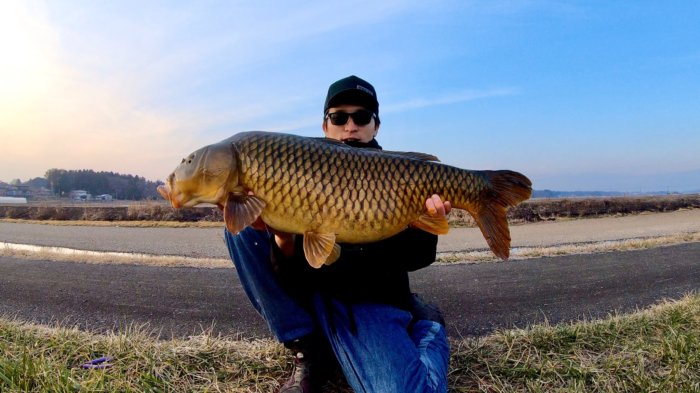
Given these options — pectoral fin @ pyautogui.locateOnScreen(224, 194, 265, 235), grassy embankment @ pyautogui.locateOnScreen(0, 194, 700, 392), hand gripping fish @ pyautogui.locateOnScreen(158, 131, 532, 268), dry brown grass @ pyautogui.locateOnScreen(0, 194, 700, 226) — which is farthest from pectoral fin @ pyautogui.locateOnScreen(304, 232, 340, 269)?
dry brown grass @ pyautogui.locateOnScreen(0, 194, 700, 226)

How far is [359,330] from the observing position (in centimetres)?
295

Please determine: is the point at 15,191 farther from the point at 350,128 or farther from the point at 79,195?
the point at 350,128

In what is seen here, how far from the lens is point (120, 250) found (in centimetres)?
1085

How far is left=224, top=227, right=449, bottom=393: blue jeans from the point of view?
2695 mm

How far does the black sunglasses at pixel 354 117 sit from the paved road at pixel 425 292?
2.21 meters

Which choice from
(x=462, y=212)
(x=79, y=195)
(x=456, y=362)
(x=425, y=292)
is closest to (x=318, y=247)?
(x=456, y=362)

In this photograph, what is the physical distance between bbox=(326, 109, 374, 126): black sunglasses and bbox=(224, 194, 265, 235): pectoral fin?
4.32 feet

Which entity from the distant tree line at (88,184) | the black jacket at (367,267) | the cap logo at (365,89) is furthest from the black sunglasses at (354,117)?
the distant tree line at (88,184)

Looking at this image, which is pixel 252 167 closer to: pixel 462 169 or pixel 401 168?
pixel 401 168

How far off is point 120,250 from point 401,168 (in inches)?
409

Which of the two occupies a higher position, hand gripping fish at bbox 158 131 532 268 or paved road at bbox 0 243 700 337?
hand gripping fish at bbox 158 131 532 268

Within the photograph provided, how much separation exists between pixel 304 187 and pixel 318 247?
38 centimetres

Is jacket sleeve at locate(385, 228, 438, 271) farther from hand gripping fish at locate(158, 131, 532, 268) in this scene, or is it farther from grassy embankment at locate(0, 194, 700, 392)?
grassy embankment at locate(0, 194, 700, 392)

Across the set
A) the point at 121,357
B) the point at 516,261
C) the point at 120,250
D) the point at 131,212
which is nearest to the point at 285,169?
the point at 121,357
